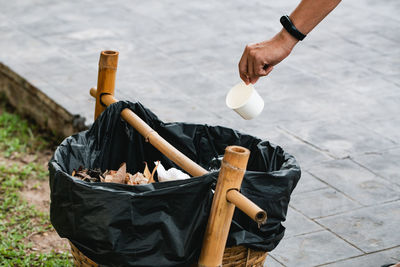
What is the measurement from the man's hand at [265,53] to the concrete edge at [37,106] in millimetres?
2310

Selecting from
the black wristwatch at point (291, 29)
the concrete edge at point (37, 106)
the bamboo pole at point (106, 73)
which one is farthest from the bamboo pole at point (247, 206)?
the concrete edge at point (37, 106)

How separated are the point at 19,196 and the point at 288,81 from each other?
245 centimetres

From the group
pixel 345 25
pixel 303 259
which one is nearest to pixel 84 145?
pixel 303 259

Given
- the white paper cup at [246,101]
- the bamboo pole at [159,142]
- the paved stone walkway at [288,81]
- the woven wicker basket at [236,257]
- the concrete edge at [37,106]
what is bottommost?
the concrete edge at [37,106]

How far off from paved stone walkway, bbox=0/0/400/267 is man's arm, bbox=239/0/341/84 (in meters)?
1.15

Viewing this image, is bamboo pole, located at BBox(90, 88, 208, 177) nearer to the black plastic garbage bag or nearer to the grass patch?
the black plastic garbage bag

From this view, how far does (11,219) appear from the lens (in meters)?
3.74

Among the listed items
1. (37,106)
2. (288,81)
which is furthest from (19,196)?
(288,81)

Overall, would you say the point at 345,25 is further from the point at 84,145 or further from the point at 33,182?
the point at 84,145

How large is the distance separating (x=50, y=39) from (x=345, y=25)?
3.04 m

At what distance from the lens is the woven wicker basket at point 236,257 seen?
2.16 meters

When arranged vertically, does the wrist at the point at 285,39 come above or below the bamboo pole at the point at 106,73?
above

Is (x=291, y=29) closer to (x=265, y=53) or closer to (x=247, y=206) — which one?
(x=265, y=53)

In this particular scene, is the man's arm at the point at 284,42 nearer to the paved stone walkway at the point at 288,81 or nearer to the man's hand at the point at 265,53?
the man's hand at the point at 265,53
